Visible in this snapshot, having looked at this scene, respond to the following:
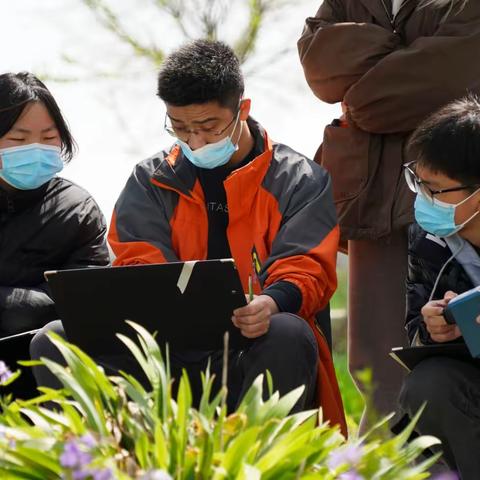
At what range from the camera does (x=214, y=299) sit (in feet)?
10.0

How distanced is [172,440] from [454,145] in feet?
5.20

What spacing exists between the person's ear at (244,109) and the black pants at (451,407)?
45.0 inches

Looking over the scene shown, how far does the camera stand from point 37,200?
410 centimetres

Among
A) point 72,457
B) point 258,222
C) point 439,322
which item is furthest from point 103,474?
point 258,222

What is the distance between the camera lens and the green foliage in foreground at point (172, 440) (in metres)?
2.10

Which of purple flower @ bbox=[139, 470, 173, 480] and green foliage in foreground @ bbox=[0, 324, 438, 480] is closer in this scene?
purple flower @ bbox=[139, 470, 173, 480]

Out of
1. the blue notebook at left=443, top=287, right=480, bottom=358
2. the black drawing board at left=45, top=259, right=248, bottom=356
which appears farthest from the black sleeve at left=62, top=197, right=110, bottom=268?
the blue notebook at left=443, top=287, right=480, bottom=358

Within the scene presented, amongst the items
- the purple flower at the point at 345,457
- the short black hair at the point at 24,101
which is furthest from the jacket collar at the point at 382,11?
the purple flower at the point at 345,457

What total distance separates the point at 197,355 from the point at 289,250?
1.48ft

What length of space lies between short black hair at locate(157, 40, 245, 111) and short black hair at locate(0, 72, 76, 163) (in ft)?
1.83

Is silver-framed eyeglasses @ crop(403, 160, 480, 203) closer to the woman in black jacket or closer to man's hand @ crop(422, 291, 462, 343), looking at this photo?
man's hand @ crop(422, 291, 462, 343)

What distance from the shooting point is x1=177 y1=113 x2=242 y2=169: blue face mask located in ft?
12.0

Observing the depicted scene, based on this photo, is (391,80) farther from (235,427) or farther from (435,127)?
(235,427)

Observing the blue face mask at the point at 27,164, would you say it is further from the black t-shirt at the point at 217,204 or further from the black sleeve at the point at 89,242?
the black t-shirt at the point at 217,204
